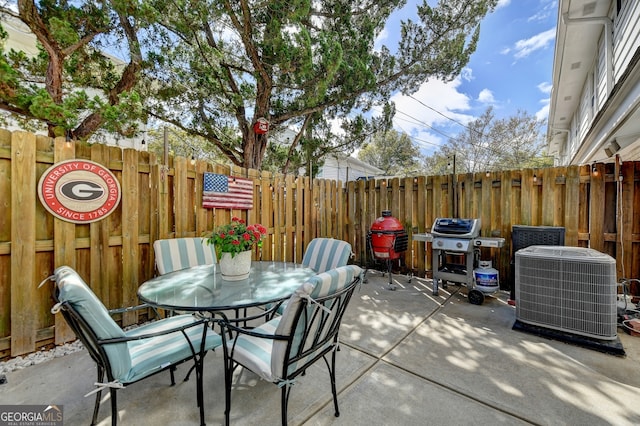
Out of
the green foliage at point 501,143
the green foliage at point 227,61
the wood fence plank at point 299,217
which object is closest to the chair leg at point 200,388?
the green foliage at point 227,61

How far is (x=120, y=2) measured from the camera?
10.0 ft

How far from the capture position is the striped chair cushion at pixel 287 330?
1262mm

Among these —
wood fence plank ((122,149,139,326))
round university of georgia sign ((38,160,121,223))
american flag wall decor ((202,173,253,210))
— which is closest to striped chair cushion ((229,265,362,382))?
wood fence plank ((122,149,139,326))

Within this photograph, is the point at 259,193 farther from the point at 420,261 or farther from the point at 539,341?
the point at 539,341

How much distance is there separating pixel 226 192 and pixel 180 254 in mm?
1170

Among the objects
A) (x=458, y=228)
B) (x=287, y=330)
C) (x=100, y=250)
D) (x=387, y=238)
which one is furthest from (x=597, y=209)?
(x=100, y=250)

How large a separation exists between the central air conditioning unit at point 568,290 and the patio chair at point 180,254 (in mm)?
3523

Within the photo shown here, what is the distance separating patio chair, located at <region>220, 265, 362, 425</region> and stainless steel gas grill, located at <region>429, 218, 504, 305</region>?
276 cm

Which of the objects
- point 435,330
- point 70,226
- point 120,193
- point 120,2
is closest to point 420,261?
point 435,330

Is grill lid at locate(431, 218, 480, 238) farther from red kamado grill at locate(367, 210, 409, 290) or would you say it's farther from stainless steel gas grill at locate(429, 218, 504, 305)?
red kamado grill at locate(367, 210, 409, 290)

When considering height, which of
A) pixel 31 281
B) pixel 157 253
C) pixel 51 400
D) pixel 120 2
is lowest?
pixel 51 400

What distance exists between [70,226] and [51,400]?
149 centimetres

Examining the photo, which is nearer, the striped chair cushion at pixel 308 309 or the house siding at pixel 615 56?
the striped chair cushion at pixel 308 309

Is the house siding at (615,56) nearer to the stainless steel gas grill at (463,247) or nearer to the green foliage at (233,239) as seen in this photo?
the stainless steel gas grill at (463,247)
